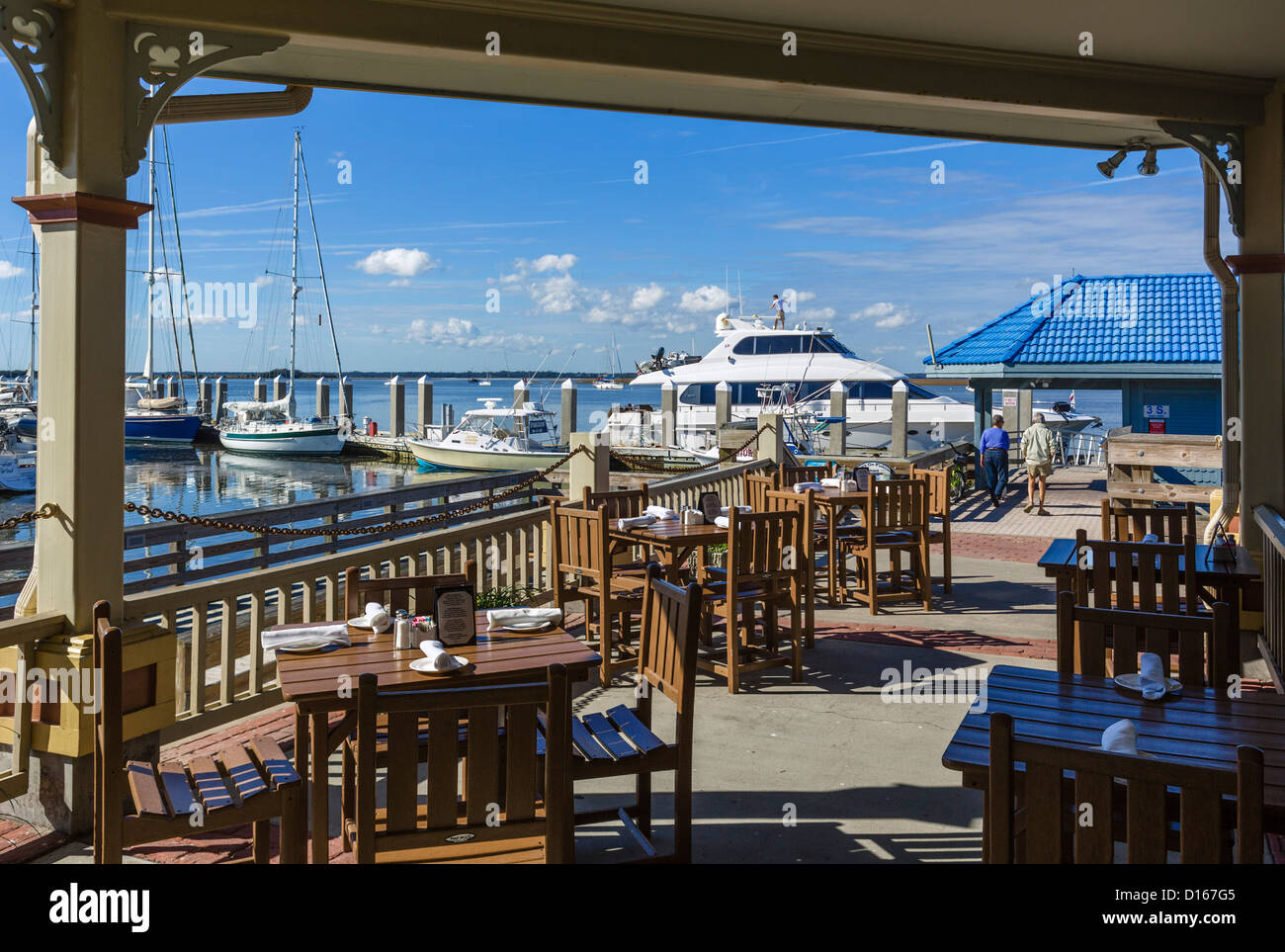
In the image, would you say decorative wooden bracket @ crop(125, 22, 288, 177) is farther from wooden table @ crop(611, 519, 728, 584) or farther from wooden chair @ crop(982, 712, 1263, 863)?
wooden chair @ crop(982, 712, 1263, 863)

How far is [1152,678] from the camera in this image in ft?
9.93

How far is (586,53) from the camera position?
4.68 metres

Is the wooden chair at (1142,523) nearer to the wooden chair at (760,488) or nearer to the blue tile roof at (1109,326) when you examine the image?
the wooden chair at (760,488)

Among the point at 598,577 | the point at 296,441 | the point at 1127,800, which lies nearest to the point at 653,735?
the point at 1127,800

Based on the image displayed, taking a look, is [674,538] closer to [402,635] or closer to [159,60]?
[402,635]

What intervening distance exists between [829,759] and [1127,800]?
9.36 ft

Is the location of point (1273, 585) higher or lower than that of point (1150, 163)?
lower

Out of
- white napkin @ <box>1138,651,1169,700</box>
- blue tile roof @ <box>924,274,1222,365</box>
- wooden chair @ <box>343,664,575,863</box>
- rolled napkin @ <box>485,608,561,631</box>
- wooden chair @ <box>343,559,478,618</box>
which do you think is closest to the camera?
wooden chair @ <box>343,664,575,863</box>

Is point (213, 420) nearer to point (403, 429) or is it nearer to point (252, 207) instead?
point (403, 429)

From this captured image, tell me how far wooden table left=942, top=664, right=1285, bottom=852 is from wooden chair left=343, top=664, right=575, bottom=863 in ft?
3.37

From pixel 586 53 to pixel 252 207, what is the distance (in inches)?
3824

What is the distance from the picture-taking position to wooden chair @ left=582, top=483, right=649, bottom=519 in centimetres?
682

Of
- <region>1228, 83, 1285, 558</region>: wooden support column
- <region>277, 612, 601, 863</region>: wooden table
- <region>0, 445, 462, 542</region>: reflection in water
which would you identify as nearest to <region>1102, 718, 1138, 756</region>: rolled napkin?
<region>277, 612, 601, 863</region>: wooden table
